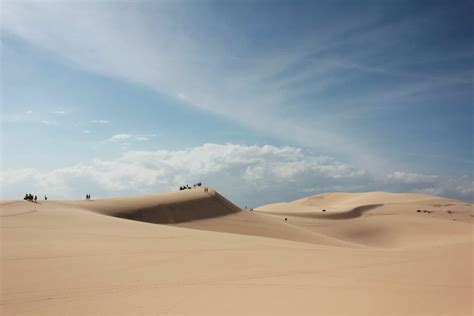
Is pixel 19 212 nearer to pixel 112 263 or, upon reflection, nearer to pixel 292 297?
pixel 112 263

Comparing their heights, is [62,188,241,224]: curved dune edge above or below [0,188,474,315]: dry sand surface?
above

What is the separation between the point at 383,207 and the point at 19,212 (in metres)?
48.9

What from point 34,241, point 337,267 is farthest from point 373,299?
point 34,241

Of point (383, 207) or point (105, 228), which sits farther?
point (383, 207)

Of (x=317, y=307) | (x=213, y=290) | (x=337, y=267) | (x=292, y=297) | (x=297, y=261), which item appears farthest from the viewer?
(x=297, y=261)

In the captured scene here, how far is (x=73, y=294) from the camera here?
583 centimetres

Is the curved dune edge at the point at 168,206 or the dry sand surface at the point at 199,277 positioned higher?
the curved dune edge at the point at 168,206

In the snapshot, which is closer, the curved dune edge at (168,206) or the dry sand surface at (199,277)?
the dry sand surface at (199,277)

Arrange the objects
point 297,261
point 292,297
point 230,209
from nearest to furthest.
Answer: point 292,297 < point 297,261 < point 230,209

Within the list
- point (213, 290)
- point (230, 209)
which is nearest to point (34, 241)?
point (213, 290)

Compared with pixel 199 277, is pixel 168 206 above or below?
above

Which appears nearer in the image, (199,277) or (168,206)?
(199,277)

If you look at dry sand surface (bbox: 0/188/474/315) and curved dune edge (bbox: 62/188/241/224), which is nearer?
dry sand surface (bbox: 0/188/474/315)

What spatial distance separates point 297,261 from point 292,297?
3020mm
